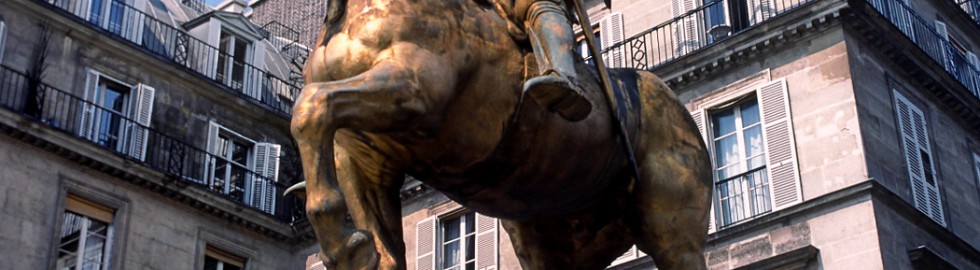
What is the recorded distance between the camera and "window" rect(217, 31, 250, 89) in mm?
31406

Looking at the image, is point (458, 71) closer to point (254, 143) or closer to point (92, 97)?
point (92, 97)

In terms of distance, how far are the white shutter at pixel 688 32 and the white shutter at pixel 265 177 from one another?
9.28 metres

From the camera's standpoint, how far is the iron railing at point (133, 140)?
26.2m

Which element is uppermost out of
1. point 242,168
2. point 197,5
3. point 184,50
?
point 197,5

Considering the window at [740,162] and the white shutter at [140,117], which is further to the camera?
the white shutter at [140,117]

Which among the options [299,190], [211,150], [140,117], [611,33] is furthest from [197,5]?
[299,190]

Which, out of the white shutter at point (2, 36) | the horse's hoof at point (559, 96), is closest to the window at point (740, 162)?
the white shutter at point (2, 36)

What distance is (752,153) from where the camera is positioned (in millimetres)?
23000

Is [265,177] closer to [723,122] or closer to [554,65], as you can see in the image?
[723,122]

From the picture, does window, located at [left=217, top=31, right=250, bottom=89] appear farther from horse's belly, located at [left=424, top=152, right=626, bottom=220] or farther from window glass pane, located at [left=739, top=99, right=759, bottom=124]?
horse's belly, located at [left=424, top=152, right=626, bottom=220]

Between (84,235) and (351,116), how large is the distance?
22897 millimetres

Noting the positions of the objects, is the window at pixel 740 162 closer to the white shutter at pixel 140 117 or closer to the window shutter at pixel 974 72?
the window shutter at pixel 974 72

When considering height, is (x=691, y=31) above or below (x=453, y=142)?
above

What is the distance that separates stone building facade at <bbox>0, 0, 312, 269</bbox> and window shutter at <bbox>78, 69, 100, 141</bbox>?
3 centimetres
